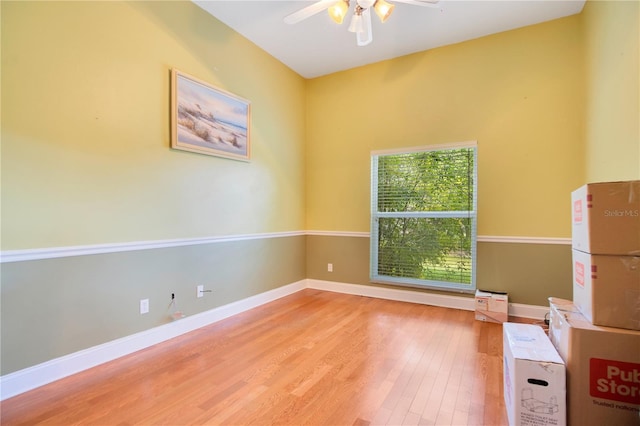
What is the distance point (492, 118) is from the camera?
3.31m

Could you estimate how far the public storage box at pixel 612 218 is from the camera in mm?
1296

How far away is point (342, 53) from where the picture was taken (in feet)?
12.3

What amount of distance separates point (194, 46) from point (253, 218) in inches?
72.0

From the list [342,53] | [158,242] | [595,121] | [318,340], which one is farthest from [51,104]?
[595,121]

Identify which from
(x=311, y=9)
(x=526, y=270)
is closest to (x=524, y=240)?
(x=526, y=270)

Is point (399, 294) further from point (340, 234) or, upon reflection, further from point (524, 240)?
point (524, 240)

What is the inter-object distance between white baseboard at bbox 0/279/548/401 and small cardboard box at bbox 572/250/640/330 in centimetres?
208

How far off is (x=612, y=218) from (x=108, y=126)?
308 cm

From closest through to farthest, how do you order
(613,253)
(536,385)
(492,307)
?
(613,253) → (536,385) → (492,307)

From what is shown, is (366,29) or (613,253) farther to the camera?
(366,29)

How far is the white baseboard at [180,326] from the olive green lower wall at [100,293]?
5 cm

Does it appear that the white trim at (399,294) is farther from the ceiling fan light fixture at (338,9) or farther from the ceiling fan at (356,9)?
the ceiling fan light fixture at (338,9)

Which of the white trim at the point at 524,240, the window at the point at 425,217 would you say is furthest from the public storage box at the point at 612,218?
the window at the point at 425,217

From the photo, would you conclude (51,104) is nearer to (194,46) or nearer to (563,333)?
(194,46)
